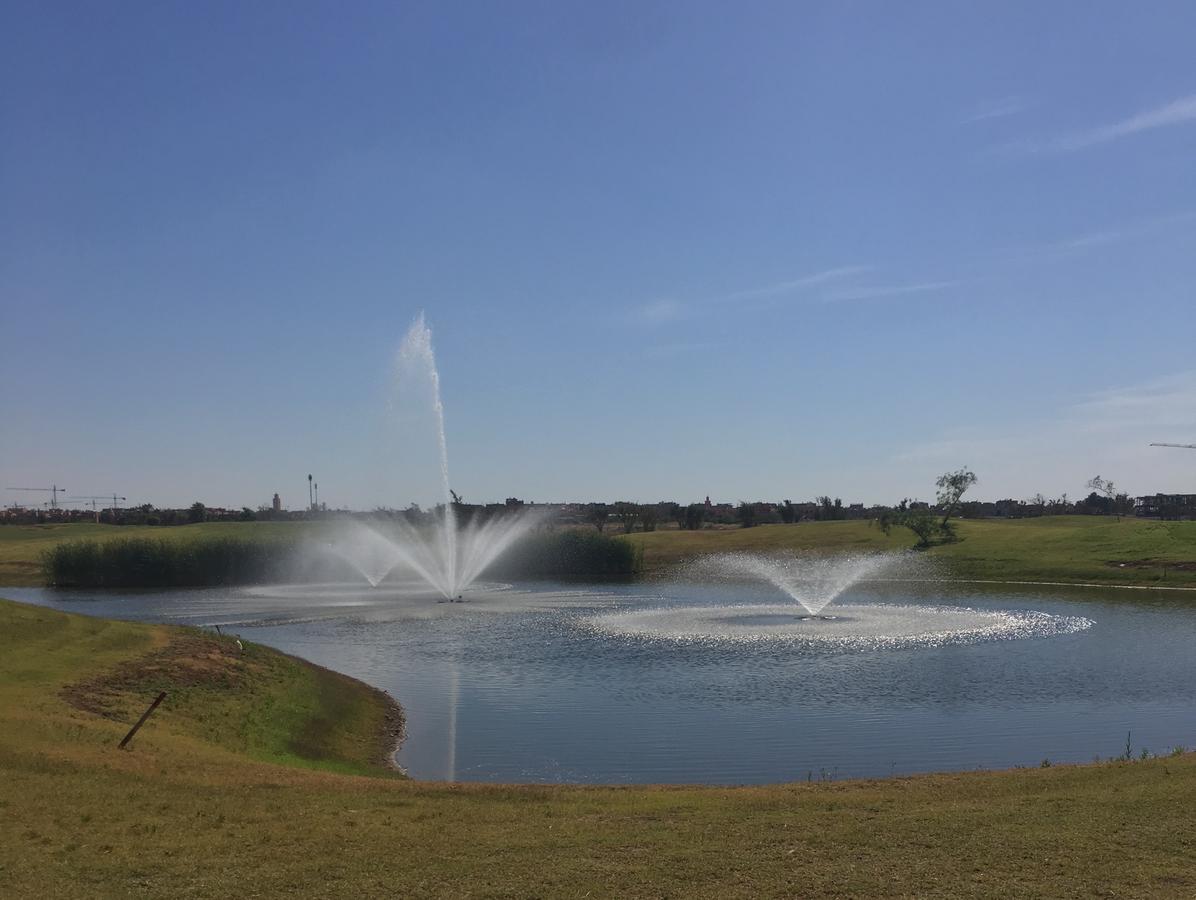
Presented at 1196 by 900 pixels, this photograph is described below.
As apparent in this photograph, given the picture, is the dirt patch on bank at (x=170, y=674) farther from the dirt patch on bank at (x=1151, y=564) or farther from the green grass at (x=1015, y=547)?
the dirt patch on bank at (x=1151, y=564)

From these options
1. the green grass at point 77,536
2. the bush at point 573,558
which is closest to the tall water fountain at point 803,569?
the bush at point 573,558

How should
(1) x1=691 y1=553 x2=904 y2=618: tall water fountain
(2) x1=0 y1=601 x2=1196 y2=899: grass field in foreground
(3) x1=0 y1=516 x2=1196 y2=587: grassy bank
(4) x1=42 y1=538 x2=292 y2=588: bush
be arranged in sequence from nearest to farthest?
1. (2) x1=0 y1=601 x2=1196 y2=899: grass field in foreground
2. (3) x1=0 y1=516 x2=1196 y2=587: grassy bank
3. (1) x1=691 y1=553 x2=904 y2=618: tall water fountain
4. (4) x1=42 y1=538 x2=292 y2=588: bush

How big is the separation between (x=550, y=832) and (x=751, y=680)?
2345 centimetres

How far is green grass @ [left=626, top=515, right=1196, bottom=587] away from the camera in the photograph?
3315 inches

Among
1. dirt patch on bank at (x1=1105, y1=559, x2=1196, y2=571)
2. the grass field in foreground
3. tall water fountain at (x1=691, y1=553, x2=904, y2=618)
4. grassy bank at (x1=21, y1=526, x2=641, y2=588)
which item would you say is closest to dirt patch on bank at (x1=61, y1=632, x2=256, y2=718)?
the grass field in foreground

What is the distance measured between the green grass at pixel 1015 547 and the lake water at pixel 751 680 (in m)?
12.3

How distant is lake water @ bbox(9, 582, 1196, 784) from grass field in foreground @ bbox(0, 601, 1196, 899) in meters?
5.81

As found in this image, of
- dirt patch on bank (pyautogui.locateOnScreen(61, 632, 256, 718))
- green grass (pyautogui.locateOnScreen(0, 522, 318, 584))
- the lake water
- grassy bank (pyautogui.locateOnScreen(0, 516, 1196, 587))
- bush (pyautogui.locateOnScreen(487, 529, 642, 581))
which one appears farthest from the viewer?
green grass (pyautogui.locateOnScreen(0, 522, 318, 584))

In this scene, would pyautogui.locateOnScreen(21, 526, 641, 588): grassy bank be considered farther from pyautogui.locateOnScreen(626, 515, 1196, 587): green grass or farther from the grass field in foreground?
the grass field in foreground

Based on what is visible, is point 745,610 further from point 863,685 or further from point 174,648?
point 174,648

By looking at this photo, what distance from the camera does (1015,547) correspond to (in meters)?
102

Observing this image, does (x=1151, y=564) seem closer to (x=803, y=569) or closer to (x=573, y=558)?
(x=803, y=569)

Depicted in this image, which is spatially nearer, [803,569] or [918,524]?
[803,569]

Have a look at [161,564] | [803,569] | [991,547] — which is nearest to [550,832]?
[803,569]
